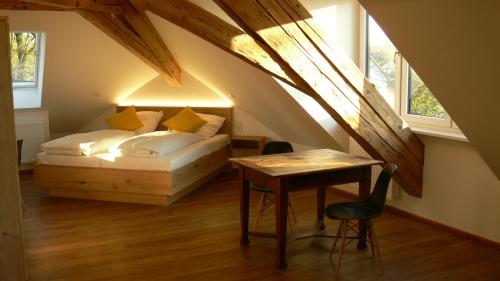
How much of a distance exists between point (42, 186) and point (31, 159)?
1.53m

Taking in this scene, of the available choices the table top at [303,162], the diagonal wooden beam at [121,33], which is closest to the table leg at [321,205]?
the table top at [303,162]

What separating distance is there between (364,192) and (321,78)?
997 millimetres

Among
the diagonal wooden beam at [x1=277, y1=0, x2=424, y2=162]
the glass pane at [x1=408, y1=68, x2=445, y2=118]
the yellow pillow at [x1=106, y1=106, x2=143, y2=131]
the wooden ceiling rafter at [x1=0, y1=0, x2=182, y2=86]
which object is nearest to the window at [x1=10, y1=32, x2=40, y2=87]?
the yellow pillow at [x1=106, y1=106, x2=143, y2=131]

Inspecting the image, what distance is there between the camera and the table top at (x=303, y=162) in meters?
3.95

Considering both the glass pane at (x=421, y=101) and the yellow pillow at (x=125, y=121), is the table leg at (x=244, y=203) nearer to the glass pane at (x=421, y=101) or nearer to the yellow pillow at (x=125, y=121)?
the glass pane at (x=421, y=101)

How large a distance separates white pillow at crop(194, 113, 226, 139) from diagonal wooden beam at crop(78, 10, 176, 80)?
1.10m

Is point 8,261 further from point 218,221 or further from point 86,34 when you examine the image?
point 86,34

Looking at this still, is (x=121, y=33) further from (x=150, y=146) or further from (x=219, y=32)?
(x=219, y=32)

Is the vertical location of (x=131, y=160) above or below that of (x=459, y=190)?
above

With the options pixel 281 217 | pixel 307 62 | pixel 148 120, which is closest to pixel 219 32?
pixel 307 62

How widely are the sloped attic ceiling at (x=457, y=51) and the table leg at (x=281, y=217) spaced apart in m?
1.27

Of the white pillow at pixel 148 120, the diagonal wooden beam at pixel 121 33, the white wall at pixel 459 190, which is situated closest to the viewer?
the white wall at pixel 459 190

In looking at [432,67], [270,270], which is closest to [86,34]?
[270,270]

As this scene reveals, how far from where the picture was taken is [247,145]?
7293 mm
